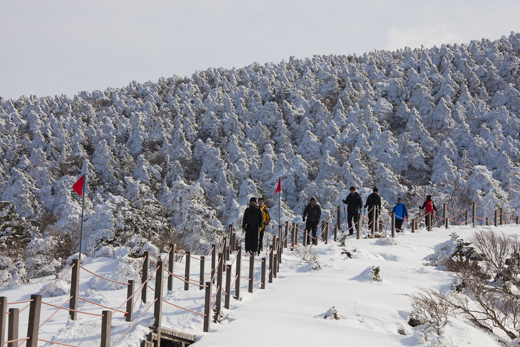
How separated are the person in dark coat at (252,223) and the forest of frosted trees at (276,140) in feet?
34.9

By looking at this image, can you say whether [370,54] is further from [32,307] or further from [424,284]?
[32,307]

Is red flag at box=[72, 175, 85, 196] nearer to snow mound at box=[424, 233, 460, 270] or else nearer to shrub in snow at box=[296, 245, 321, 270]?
shrub in snow at box=[296, 245, 321, 270]

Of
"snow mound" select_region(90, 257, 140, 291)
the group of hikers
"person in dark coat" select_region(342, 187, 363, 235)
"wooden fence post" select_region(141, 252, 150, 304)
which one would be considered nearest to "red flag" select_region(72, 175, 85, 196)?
"snow mound" select_region(90, 257, 140, 291)

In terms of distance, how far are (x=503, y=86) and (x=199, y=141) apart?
42132 mm

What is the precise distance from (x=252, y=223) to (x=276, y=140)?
151 ft

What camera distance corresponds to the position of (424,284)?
31.0 feet

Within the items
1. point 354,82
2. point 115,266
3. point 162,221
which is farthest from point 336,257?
point 354,82

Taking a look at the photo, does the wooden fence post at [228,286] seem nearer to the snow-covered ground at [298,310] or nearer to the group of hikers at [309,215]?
the snow-covered ground at [298,310]

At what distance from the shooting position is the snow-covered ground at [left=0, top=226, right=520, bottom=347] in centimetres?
574

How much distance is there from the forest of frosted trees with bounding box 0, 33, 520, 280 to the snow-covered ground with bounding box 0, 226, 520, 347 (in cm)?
1096

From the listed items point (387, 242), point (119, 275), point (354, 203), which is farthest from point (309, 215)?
point (119, 275)

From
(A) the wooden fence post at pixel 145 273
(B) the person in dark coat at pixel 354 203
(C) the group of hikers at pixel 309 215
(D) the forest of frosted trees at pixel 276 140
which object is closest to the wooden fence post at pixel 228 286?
(A) the wooden fence post at pixel 145 273

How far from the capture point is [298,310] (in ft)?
23.1

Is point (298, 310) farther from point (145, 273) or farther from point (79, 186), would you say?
point (79, 186)
